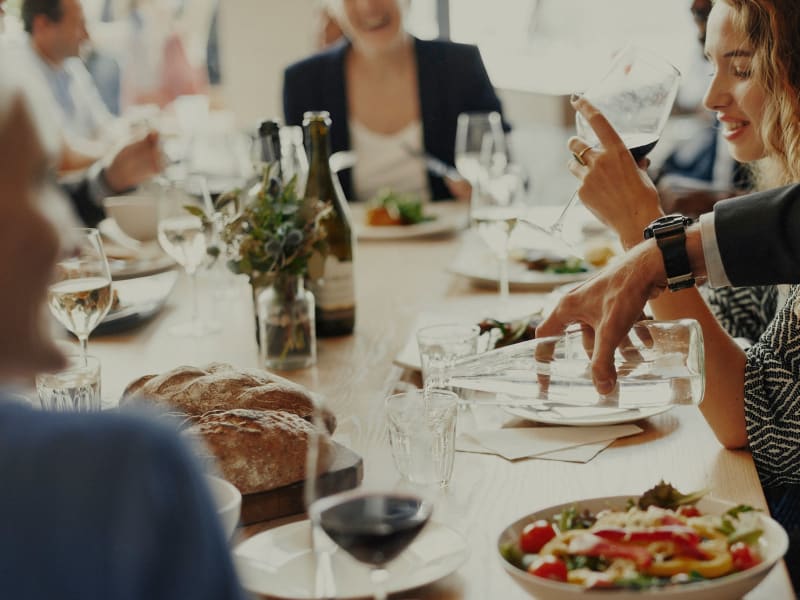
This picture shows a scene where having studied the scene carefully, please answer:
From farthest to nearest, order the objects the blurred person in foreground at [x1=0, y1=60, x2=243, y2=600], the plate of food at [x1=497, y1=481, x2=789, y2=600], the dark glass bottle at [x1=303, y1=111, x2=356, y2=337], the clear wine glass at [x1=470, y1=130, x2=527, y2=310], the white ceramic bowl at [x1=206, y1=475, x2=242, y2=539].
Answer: the clear wine glass at [x1=470, y1=130, x2=527, y2=310] → the dark glass bottle at [x1=303, y1=111, x2=356, y2=337] → the white ceramic bowl at [x1=206, y1=475, x2=242, y2=539] → the plate of food at [x1=497, y1=481, x2=789, y2=600] → the blurred person in foreground at [x1=0, y1=60, x2=243, y2=600]

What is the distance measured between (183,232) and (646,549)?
1.21 metres

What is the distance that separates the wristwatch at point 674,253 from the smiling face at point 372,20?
7.64 feet

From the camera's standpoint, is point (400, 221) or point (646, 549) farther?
point (400, 221)

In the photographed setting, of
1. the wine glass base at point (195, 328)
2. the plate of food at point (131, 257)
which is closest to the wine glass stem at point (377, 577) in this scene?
the wine glass base at point (195, 328)

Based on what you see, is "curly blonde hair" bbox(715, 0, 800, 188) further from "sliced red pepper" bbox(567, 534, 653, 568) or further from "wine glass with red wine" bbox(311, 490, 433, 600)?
"wine glass with red wine" bbox(311, 490, 433, 600)

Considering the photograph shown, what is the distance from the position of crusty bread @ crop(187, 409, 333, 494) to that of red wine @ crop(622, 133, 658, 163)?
25.9 inches

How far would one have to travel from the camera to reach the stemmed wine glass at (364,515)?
73 centimetres

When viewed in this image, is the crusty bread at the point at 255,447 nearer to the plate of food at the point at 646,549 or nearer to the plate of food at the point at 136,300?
the plate of food at the point at 646,549

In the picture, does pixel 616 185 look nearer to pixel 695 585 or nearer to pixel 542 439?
pixel 542 439

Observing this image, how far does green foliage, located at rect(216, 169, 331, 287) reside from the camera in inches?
65.3

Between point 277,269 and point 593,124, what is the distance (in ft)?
1.72

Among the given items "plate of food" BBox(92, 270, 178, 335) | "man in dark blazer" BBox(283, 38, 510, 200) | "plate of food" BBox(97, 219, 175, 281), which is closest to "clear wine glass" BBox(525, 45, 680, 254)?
"plate of food" BBox(92, 270, 178, 335)

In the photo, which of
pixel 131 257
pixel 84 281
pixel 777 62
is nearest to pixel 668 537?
pixel 777 62

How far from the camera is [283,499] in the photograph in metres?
1.12
